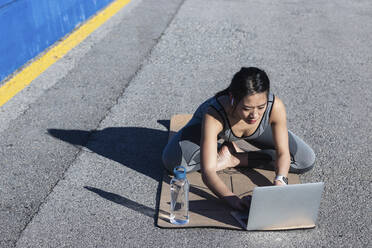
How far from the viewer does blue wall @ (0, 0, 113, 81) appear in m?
5.42

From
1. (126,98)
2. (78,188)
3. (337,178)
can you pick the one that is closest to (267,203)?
(337,178)

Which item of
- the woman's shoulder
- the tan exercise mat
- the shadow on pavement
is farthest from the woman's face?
the shadow on pavement

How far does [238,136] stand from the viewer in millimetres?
3475

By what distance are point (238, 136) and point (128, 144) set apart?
120cm

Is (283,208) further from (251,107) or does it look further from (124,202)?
(124,202)

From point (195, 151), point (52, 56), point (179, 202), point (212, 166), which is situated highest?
point (212, 166)

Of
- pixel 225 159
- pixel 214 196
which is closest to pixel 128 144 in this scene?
pixel 225 159

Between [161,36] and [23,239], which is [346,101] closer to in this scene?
[161,36]

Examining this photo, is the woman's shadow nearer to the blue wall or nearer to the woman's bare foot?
the woman's bare foot

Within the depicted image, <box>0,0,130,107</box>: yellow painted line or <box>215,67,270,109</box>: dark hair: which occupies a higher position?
<box>215,67,270,109</box>: dark hair

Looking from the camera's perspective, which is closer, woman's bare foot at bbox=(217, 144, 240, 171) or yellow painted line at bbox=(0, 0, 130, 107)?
woman's bare foot at bbox=(217, 144, 240, 171)

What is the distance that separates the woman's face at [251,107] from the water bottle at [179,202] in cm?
59

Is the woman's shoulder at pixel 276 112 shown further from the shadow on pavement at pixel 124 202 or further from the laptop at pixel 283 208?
the shadow on pavement at pixel 124 202

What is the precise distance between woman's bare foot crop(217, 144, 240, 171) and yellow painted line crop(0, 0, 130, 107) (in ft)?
8.27
